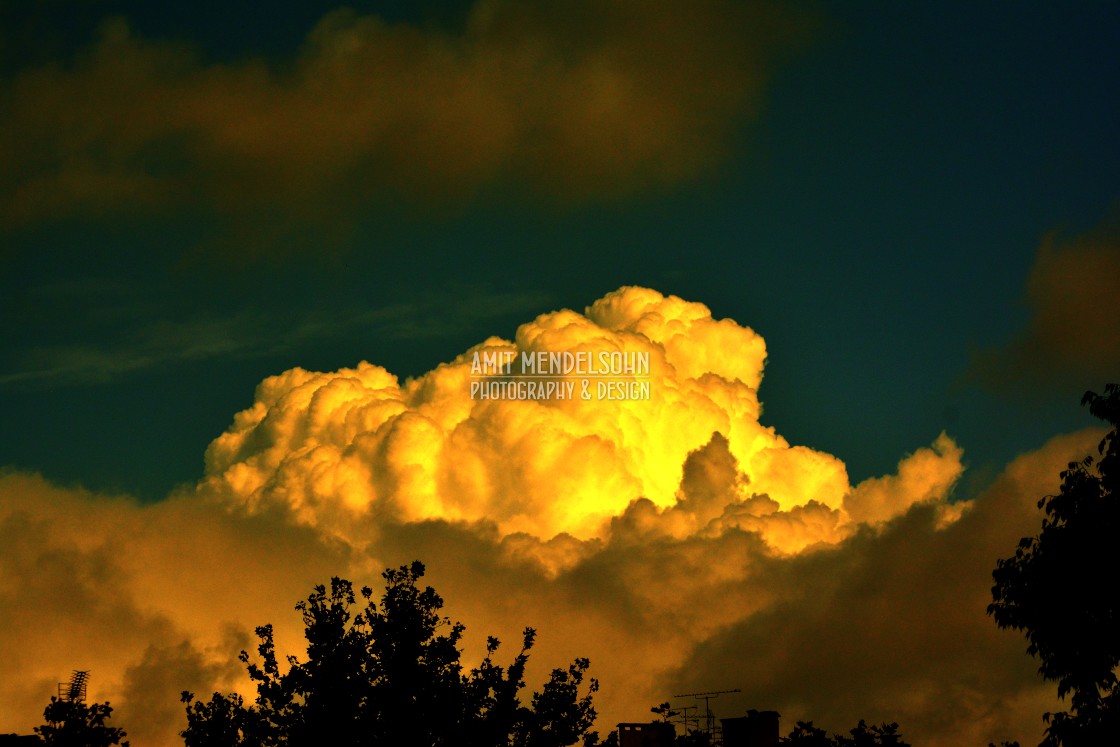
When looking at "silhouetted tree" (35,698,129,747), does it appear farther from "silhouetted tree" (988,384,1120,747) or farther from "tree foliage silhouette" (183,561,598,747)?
"silhouetted tree" (988,384,1120,747)

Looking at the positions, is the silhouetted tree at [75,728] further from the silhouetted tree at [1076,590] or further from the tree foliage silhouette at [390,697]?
the silhouetted tree at [1076,590]

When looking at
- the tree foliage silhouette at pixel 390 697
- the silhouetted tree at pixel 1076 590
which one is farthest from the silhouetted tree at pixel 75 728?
the silhouetted tree at pixel 1076 590

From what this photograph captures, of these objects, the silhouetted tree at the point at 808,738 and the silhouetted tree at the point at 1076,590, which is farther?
the silhouetted tree at the point at 808,738

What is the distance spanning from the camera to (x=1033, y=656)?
128 feet

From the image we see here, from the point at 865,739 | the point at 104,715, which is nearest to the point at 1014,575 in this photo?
the point at 104,715

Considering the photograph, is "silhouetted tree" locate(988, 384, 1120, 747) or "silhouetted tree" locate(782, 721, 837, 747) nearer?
"silhouetted tree" locate(988, 384, 1120, 747)

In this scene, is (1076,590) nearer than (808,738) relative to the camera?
Yes

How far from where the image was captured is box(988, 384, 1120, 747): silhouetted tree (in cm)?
3712

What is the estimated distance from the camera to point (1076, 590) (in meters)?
37.7

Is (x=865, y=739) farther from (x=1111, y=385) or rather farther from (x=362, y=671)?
(x=1111, y=385)

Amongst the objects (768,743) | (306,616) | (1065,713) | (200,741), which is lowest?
(1065,713)

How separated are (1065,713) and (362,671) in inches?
920

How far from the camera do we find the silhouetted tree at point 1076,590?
122 ft

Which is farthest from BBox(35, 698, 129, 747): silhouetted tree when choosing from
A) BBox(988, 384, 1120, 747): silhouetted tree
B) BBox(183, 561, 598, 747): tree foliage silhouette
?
BBox(988, 384, 1120, 747): silhouetted tree
